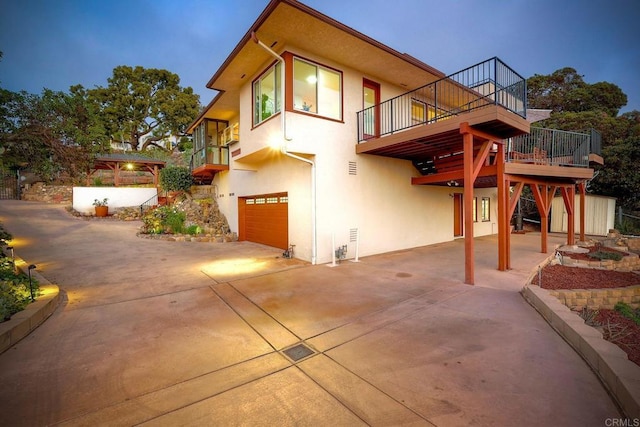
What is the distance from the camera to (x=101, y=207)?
16828mm

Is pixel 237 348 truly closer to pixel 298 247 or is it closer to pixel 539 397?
pixel 539 397

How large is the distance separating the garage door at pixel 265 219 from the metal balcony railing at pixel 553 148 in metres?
8.08

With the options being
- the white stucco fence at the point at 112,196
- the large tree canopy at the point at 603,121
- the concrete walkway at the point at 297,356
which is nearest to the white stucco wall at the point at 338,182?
the concrete walkway at the point at 297,356

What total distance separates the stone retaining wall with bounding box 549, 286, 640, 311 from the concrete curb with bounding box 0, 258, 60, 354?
26.5 ft

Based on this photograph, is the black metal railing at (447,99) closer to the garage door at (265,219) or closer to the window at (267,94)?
the window at (267,94)

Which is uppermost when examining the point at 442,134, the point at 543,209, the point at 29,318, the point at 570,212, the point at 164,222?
the point at 442,134

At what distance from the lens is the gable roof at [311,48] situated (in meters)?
6.21

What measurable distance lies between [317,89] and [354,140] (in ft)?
6.16

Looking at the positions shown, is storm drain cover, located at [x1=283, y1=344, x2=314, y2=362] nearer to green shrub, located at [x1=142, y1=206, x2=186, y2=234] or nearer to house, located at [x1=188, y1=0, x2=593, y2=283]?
house, located at [x1=188, y1=0, x2=593, y2=283]

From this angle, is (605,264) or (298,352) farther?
(605,264)

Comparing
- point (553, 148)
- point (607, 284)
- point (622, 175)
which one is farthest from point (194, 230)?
point (622, 175)

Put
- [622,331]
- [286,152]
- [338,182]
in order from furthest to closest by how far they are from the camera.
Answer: [338,182] → [286,152] → [622,331]

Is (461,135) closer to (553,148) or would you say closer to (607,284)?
(607,284)

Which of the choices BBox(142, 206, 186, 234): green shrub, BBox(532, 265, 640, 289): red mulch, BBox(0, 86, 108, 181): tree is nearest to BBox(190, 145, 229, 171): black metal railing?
BBox(142, 206, 186, 234): green shrub
